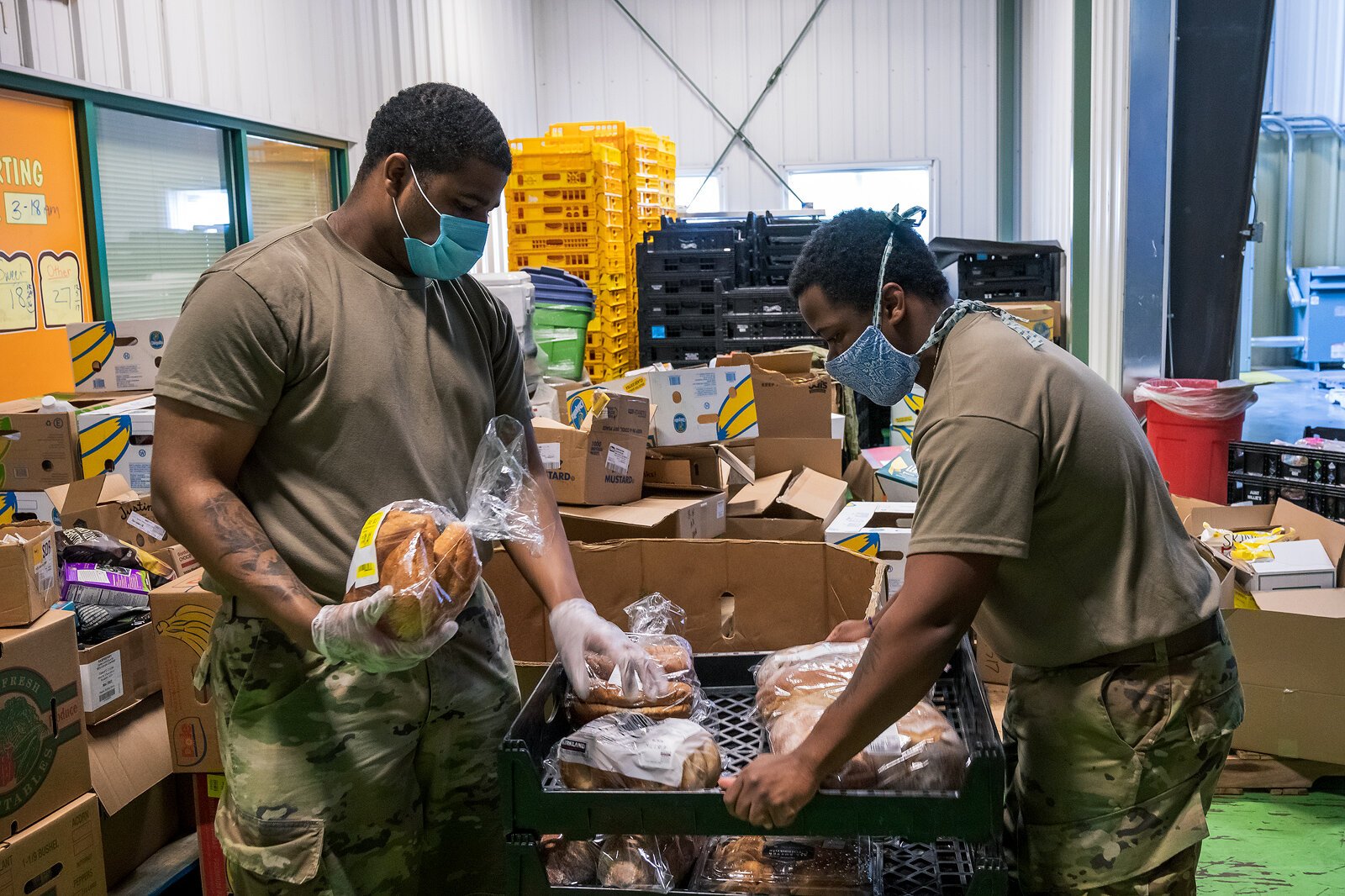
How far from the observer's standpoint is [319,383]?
1.64 metres

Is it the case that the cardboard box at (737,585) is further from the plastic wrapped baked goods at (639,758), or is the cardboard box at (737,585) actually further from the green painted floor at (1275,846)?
the green painted floor at (1275,846)

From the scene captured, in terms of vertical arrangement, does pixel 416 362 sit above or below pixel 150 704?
above

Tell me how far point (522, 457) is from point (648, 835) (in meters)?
0.70

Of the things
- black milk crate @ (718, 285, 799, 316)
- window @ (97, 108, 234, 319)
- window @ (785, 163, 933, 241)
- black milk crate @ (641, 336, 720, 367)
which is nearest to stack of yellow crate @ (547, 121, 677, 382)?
black milk crate @ (641, 336, 720, 367)

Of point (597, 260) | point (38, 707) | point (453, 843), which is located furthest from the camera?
point (597, 260)

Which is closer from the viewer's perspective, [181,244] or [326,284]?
[326,284]

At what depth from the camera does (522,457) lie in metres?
1.92

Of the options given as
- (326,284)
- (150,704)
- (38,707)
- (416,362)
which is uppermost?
(326,284)

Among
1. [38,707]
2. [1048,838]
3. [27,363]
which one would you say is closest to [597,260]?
[27,363]

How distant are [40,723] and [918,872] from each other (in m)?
1.92

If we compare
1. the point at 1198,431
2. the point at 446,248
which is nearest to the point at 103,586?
the point at 446,248

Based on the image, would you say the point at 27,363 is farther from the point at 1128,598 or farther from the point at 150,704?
the point at 1128,598

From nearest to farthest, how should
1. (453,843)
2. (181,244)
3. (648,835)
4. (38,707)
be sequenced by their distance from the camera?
(648,835) → (453,843) → (38,707) → (181,244)

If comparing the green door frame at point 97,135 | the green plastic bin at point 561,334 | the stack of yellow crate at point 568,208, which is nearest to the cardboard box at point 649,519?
the green door frame at point 97,135
